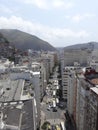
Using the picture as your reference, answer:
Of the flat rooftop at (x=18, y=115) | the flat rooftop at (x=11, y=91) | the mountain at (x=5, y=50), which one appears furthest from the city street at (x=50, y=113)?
the mountain at (x=5, y=50)

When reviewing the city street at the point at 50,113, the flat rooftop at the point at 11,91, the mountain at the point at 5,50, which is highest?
the mountain at the point at 5,50

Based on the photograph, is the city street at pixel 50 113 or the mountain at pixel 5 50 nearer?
the city street at pixel 50 113

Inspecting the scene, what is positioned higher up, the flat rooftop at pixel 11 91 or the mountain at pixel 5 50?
the mountain at pixel 5 50

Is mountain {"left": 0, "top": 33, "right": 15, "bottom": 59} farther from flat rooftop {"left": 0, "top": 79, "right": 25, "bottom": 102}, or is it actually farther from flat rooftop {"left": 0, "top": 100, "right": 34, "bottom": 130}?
flat rooftop {"left": 0, "top": 100, "right": 34, "bottom": 130}

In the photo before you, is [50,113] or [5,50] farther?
[5,50]

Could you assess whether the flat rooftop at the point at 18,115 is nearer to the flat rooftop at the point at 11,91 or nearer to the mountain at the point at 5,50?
the flat rooftop at the point at 11,91

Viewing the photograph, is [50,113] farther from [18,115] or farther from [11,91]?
[18,115]

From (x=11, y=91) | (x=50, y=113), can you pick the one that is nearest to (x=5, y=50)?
(x=50, y=113)

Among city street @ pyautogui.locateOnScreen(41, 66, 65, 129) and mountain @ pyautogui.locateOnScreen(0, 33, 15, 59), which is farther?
mountain @ pyautogui.locateOnScreen(0, 33, 15, 59)

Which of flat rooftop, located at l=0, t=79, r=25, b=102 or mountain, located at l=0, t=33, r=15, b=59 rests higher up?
mountain, located at l=0, t=33, r=15, b=59

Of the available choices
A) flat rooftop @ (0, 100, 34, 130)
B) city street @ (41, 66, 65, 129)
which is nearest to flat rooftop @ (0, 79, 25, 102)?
flat rooftop @ (0, 100, 34, 130)

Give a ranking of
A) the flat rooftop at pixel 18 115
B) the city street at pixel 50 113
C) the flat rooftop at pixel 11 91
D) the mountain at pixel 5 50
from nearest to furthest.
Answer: the flat rooftop at pixel 18 115 < the flat rooftop at pixel 11 91 < the city street at pixel 50 113 < the mountain at pixel 5 50

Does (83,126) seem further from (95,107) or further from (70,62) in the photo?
(70,62)

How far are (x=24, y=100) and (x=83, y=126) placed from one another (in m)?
13.6
